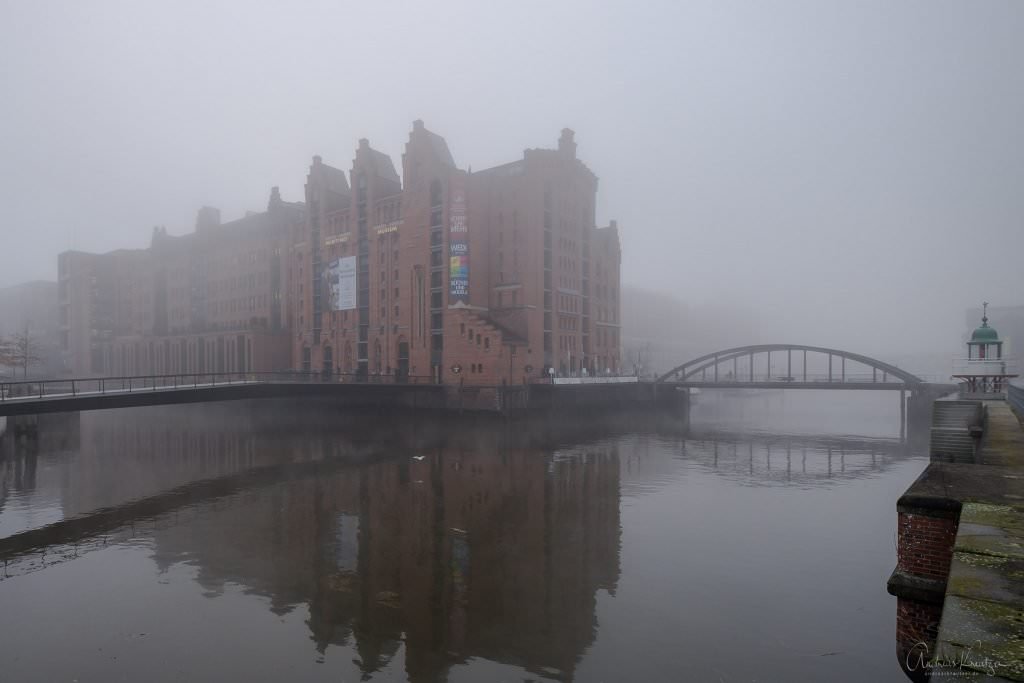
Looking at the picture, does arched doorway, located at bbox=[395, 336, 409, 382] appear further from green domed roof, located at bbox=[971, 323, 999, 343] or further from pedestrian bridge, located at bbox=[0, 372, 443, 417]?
green domed roof, located at bbox=[971, 323, 999, 343]

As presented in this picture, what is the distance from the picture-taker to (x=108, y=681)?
10.5 m

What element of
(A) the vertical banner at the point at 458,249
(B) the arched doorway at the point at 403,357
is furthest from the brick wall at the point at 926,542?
(B) the arched doorway at the point at 403,357

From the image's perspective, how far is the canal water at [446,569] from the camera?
11.3 metres

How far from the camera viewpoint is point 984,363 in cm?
3538

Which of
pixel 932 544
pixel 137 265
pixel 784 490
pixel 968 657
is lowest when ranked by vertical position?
pixel 784 490

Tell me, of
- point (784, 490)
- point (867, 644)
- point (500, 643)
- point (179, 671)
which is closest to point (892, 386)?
point (784, 490)

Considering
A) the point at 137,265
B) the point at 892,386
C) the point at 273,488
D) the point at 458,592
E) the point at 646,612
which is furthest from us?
the point at 137,265

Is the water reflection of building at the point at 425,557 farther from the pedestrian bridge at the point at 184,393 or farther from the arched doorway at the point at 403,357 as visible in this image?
the arched doorway at the point at 403,357

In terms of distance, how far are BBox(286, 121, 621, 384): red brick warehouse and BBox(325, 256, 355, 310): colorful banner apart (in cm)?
20

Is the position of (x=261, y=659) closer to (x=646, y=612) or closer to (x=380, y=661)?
(x=380, y=661)

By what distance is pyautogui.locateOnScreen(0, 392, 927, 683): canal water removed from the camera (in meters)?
11.3

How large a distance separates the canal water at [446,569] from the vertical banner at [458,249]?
107ft

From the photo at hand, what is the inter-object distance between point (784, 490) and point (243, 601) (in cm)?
2476

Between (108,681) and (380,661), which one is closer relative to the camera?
(108,681)
